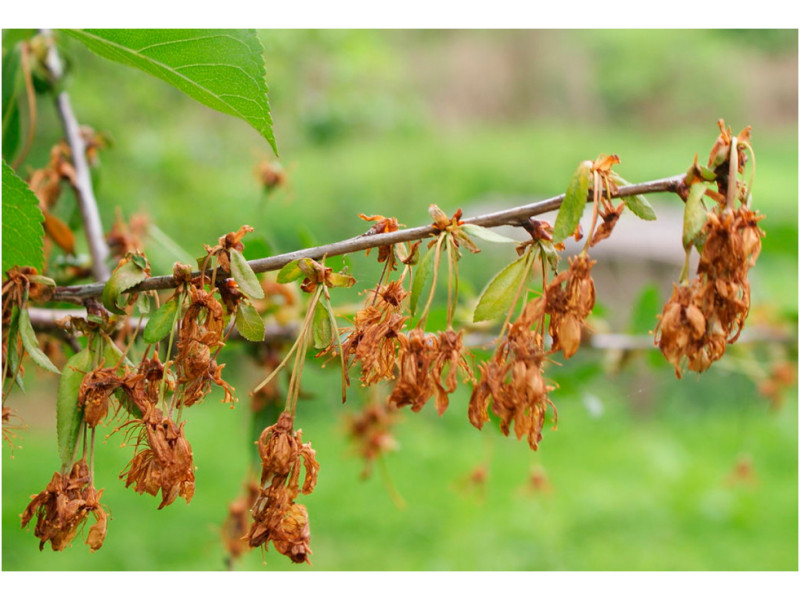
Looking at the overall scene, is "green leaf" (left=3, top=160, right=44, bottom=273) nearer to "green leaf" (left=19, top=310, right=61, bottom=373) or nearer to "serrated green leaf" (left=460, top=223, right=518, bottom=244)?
"green leaf" (left=19, top=310, right=61, bottom=373)

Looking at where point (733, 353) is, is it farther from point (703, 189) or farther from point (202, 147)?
point (202, 147)

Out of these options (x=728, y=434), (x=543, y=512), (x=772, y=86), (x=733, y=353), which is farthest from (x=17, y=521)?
(x=772, y=86)

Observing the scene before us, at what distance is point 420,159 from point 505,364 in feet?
12.5

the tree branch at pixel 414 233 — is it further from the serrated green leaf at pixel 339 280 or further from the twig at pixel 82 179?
the twig at pixel 82 179

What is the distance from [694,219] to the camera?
37 centimetres

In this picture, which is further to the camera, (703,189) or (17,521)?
(17,521)

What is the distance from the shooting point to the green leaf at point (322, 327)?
414mm

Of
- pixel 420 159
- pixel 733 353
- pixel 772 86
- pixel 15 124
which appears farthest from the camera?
pixel 772 86

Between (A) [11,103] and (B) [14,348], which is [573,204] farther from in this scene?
(A) [11,103]

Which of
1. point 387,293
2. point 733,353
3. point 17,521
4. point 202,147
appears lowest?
point 17,521

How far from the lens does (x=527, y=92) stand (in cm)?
550

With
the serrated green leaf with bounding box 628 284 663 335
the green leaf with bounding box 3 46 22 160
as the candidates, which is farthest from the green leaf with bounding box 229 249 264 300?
the serrated green leaf with bounding box 628 284 663 335

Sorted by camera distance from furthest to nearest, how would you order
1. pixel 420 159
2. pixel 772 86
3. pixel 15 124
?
pixel 772 86, pixel 420 159, pixel 15 124

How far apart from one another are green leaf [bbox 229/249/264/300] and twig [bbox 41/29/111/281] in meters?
0.36
